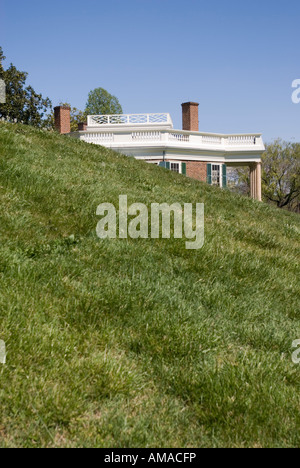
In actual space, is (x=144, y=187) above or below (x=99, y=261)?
above

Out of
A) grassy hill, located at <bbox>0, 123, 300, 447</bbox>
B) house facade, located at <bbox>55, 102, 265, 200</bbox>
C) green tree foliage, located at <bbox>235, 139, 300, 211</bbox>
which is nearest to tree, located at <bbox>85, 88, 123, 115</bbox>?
green tree foliage, located at <bbox>235, 139, 300, 211</bbox>

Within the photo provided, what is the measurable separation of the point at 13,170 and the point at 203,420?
554 cm

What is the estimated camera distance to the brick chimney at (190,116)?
41.2 meters

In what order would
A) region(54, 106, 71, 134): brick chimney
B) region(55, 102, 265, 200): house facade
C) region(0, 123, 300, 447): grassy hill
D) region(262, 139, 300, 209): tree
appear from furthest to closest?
region(262, 139, 300, 209): tree → region(54, 106, 71, 134): brick chimney → region(55, 102, 265, 200): house facade → region(0, 123, 300, 447): grassy hill

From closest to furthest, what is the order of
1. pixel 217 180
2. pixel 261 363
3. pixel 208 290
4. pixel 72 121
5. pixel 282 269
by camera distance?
pixel 261 363
pixel 208 290
pixel 282 269
pixel 217 180
pixel 72 121

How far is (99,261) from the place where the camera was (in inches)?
223

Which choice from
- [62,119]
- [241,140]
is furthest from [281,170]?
[62,119]

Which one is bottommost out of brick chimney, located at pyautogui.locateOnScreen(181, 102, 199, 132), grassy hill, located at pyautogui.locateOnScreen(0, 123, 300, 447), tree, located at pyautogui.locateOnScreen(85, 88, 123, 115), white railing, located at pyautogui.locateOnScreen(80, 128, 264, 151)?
grassy hill, located at pyautogui.locateOnScreen(0, 123, 300, 447)

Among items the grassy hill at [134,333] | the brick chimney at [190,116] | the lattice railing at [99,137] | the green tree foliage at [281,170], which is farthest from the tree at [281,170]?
the grassy hill at [134,333]

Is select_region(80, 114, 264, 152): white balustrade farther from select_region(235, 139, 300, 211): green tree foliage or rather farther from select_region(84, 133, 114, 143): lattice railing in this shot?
select_region(235, 139, 300, 211): green tree foliage

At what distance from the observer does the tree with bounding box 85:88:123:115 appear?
3130 inches

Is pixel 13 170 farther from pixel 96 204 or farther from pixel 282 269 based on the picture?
pixel 282 269

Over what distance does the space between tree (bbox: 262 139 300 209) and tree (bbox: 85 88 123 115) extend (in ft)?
93.9

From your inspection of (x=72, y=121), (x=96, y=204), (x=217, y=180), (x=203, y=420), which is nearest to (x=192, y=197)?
(x=96, y=204)
